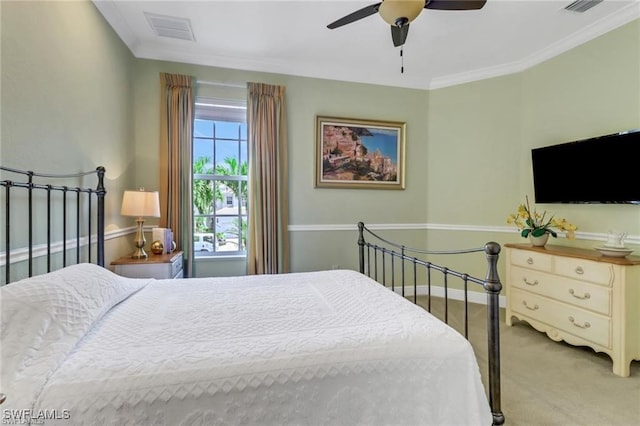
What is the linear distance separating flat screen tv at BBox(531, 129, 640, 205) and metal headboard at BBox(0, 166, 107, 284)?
3.99m

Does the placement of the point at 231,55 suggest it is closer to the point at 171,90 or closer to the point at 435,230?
the point at 171,90

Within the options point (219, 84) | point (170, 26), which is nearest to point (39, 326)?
point (170, 26)

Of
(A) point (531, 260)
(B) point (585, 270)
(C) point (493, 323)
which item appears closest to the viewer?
(C) point (493, 323)

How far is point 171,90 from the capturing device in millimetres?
3225

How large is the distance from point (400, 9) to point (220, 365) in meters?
2.19

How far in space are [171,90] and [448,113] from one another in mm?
3297

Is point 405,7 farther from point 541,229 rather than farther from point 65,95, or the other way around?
point 541,229

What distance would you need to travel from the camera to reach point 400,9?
1947 millimetres

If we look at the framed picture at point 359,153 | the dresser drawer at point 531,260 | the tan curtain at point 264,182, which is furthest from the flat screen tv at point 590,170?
the tan curtain at point 264,182

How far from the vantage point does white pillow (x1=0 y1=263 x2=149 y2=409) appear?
34.6 inches

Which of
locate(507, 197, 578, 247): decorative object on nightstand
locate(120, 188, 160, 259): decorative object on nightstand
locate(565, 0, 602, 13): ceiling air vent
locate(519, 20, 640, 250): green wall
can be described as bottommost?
locate(507, 197, 578, 247): decorative object on nightstand

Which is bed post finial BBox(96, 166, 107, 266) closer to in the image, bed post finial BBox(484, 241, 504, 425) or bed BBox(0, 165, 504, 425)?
bed BBox(0, 165, 504, 425)

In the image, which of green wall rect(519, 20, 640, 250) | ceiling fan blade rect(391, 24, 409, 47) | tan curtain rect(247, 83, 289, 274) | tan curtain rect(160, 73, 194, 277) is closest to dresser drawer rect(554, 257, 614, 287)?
green wall rect(519, 20, 640, 250)

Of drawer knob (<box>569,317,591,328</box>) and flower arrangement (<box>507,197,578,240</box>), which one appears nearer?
drawer knob (<box>569,317,591,328</box>)
